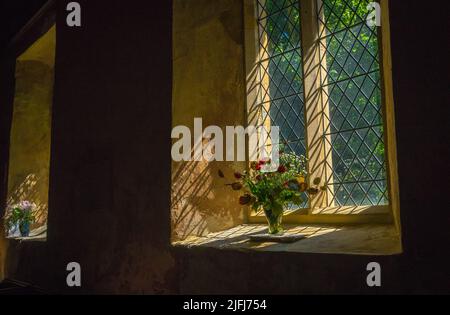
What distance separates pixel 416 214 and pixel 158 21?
2450 mm

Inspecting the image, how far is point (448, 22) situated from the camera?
1.76 meters

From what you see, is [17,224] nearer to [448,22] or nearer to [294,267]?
[294,267]

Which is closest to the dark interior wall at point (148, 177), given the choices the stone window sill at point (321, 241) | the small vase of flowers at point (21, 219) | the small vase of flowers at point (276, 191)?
the stone window sill at point (321, 241)

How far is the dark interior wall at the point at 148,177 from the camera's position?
5.75 feet

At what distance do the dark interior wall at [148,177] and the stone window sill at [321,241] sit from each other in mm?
63

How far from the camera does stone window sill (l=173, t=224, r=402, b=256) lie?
1.99 m

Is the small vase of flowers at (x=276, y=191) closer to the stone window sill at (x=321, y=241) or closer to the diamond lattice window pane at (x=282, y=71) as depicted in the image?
the stone window sill at (x=321, y=241)

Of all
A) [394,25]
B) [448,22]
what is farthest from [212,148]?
[448,22]

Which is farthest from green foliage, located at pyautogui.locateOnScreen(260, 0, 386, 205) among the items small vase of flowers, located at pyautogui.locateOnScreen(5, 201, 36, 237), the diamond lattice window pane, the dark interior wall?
small vase of flowers, located at pyautogui.locateOnScreen(5, 201, 36, 237)

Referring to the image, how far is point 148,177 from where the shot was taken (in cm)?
318

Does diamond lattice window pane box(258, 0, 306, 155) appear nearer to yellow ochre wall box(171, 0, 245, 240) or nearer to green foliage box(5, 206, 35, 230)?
yellow ochre wall box(171, 0, 245, 240)

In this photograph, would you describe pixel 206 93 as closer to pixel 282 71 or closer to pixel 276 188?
pixel 282 71

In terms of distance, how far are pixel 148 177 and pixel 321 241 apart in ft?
4.82

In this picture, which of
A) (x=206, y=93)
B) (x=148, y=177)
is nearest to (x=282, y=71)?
(x=206, y=93)
